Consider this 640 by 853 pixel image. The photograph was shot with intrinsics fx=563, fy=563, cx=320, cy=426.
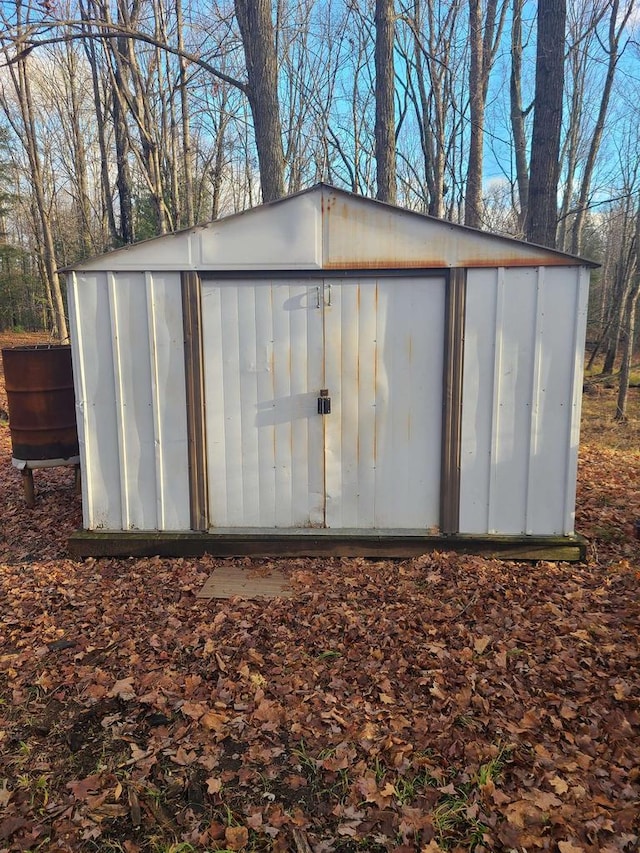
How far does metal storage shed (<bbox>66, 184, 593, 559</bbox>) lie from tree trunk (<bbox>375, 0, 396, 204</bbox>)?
18.1ft

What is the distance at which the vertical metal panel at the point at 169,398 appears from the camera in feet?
15.4

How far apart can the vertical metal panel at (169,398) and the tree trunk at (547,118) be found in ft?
16.9

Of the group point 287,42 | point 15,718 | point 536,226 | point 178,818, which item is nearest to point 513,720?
point 178,818

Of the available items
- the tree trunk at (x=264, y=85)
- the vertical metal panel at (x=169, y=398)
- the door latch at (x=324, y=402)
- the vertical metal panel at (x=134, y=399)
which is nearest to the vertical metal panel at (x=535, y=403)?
the door latch at (x=324, y=402)

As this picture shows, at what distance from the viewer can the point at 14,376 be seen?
566 centimetres

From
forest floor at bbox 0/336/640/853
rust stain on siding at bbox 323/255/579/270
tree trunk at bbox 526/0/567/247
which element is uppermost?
tree trunk at bbox 526/0/567/247

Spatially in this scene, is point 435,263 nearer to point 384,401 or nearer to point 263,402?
point 384,401

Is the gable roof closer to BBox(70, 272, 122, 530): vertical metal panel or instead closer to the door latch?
BBox(70, 272, 122, 530): vertical metal panel

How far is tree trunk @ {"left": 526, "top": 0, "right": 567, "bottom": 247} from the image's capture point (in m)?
7.18

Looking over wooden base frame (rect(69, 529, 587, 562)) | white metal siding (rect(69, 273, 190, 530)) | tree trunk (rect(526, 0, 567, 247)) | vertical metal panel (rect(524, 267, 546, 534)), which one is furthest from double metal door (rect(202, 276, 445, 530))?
tree trunk (rect(526, 0, 567, 247))

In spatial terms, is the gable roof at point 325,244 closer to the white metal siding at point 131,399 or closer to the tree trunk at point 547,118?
the white metal siding at point 131,399

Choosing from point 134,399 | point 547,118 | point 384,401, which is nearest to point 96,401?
point 134,399

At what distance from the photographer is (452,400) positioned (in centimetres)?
469

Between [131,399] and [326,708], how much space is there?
301 centimetres
